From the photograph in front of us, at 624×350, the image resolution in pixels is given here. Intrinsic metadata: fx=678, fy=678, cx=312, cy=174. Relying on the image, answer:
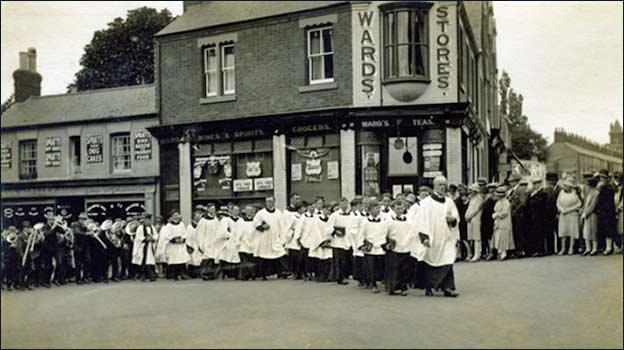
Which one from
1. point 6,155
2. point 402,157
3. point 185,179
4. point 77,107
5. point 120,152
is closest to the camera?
point 6,155

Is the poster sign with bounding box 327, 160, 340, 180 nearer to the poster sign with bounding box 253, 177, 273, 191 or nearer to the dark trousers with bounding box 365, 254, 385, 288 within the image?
the poster sign with bounding box 253, 177, 273, 191

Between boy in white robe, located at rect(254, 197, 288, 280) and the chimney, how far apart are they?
17.6ft

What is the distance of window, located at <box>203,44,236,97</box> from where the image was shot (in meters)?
16.5

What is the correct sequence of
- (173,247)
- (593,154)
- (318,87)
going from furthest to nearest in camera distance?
1. (318,87)
2. (173,247)
3. (593,154)

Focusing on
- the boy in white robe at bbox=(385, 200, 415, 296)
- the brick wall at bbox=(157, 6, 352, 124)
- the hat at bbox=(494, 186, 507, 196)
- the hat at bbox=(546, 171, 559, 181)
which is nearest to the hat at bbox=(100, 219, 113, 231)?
the brick wall at bbox=(157, 6, 352, 124)

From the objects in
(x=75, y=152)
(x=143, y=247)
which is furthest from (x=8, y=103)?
(x=143, y=247)

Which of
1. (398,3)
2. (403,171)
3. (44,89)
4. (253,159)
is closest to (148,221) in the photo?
(253,159)

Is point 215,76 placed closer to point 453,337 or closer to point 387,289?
point 387,289

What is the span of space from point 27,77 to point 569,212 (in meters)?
9.91

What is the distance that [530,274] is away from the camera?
11.3 meters

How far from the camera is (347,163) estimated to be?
625 inches

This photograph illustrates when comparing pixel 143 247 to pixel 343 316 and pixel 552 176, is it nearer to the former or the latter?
pixel 343 316

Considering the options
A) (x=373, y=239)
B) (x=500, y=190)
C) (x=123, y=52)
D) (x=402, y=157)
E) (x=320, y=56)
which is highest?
(x=320, y=56)

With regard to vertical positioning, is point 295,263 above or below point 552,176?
below
